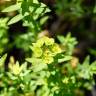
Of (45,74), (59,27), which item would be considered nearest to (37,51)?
(45,74)

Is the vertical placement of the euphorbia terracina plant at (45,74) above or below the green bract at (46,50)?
below

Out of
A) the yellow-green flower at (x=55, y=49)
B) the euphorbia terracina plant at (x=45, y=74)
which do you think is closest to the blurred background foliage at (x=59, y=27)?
the euphorbia terracina plant at (x=45, y=74)

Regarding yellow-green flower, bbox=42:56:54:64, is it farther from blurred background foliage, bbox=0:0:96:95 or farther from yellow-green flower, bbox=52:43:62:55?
blurred background foliage, bbox=0:0:96:95

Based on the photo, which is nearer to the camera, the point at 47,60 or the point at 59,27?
the point at 47,60

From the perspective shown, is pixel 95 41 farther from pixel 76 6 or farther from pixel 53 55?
pixel 53 55

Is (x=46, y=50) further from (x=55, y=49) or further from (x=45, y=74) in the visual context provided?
(x=45, y=74)

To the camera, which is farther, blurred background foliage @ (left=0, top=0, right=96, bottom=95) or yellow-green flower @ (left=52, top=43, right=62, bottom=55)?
blurred background foliage @ (left=0, top=0, right=96, bottom=95)

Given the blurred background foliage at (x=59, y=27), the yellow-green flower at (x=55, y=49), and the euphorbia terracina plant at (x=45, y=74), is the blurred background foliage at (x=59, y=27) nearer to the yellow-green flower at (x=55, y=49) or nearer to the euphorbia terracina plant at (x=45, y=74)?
the euphorbia terracina plant at (x=45, y=74)

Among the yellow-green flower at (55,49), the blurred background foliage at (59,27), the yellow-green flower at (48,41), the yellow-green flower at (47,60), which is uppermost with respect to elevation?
the yellow-green flower at (48,41)

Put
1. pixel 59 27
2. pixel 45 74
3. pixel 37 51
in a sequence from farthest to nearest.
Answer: pixel 59 27 < pixel 45 74 < pixel 37 51

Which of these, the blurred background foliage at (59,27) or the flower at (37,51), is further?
the blurred background foliage at (59,27)

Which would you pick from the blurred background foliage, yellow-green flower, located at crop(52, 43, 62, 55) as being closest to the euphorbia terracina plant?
yellow-green flower, located at crop(52, 43, 62, 55)
